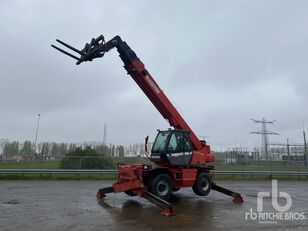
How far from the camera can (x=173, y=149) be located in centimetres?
1191

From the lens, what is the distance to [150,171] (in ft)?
37.0

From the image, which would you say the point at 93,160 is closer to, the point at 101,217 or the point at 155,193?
the point at 155,193

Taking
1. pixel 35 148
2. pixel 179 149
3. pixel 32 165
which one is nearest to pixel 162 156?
pixel 179 149

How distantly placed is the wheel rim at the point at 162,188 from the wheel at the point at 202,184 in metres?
1.73

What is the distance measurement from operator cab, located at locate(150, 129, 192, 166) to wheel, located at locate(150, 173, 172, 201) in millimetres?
645

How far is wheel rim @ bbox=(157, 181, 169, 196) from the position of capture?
1118cm

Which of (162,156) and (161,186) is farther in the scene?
(162,156)

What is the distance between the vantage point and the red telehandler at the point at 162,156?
36.3 feet

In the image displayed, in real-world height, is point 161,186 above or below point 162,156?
below

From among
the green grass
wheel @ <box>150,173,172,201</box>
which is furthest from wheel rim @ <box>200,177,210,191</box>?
the green grass

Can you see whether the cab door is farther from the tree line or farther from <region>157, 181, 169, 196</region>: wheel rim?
the tree line

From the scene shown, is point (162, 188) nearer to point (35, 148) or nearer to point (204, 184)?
point (204, 184)

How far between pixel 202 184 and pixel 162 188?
2.24 meters

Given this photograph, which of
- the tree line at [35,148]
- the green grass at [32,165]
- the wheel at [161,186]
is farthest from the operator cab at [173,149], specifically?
the tree line at [35,148]
